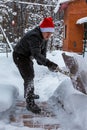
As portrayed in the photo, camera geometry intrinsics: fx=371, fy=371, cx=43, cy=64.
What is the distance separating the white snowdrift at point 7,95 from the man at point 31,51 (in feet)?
0.88

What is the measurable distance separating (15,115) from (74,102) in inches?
35.8

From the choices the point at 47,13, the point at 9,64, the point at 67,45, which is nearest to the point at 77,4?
the point at 67,45

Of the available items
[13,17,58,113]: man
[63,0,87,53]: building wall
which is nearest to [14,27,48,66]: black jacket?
[13,17,58,113]: man

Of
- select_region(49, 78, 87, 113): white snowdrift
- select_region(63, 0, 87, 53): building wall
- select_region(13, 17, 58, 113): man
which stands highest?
select_region(13, 17, 58, 113): man

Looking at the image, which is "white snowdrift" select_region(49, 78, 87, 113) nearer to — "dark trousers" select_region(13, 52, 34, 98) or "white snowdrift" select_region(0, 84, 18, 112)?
"dark trousers" select_region(13, 52, 34, 98)

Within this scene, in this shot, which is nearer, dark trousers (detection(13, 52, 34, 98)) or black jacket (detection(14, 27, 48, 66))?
black jacket (detection(14, 27, 48, 66))

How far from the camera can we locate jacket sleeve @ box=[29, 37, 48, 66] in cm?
512

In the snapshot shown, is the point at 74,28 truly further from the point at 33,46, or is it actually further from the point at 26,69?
the point at 33,46

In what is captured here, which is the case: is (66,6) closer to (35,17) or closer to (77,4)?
(77,4)

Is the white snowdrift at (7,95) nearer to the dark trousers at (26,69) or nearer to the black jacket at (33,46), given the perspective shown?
the dark trousers at (26,69)

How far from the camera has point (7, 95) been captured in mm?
5449

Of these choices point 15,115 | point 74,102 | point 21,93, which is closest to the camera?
point 74,102

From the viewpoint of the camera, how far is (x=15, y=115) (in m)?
5.26

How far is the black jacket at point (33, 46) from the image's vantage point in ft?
16.9
